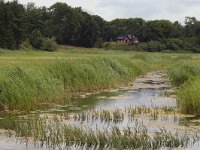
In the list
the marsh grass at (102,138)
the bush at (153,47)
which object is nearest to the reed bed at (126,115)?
the marsh grass at (102,138)

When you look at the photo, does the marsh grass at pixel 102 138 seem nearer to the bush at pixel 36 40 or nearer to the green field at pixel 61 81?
the green field at pixel 61 81

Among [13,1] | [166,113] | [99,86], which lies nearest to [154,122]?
[166,113]

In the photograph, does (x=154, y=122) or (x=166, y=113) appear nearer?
(x=154, y=122)

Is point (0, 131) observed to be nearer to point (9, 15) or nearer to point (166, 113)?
point (166, 113)

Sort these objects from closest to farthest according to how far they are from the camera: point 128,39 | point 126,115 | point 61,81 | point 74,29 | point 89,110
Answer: point 126,115 → point 89,110 → point 61,81 → point 74,29 → point 128,39

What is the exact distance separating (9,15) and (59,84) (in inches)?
1990

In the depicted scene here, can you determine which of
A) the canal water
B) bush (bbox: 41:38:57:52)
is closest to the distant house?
bush (bbox: 41:38:57:52)

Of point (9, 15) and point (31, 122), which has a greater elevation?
point (9, 15)

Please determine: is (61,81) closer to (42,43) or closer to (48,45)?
(48,45)

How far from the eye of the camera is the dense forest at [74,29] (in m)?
72.4

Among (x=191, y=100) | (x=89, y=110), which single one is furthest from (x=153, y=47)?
(x=191, y=100)

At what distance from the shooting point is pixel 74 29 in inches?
4257

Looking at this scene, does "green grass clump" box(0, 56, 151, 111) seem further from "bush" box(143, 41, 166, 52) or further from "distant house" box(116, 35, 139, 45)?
"distant house" box(116, 35, 139, 45)

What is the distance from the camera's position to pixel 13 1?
251 feet
